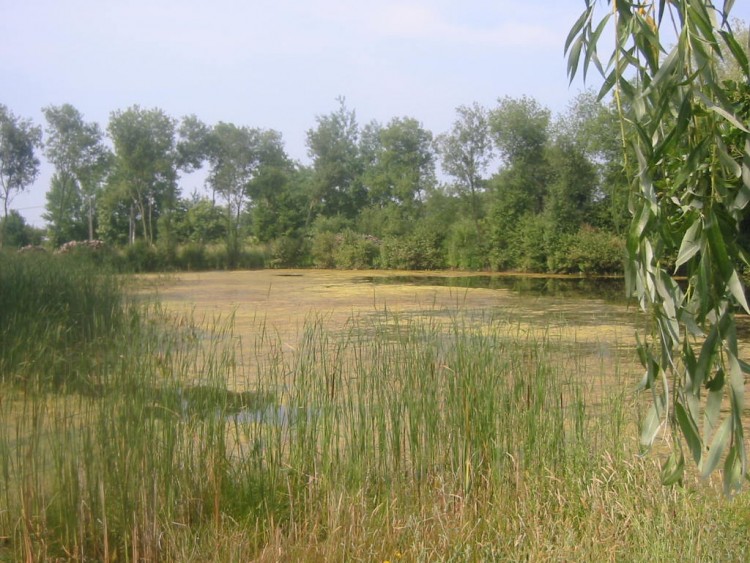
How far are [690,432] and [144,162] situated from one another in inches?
853

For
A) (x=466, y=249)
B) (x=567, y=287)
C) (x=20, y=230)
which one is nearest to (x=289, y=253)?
(x=466, y=249)

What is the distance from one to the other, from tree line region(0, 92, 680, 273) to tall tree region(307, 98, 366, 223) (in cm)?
141

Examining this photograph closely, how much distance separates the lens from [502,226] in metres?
22.0

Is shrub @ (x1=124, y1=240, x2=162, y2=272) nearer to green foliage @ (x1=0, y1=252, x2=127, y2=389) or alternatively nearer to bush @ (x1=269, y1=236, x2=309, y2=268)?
bush @ (x1=269, y1=236, x2=309, y2=268)

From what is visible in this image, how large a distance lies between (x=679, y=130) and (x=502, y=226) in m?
21.0

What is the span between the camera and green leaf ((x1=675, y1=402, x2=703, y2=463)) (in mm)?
1293

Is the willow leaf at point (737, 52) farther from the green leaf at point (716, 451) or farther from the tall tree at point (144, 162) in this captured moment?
the tall tree at point (144, 162)

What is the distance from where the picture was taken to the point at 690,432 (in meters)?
1.31

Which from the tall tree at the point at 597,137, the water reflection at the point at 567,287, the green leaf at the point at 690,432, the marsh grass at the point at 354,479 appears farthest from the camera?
the tall tree at the point at 597,137

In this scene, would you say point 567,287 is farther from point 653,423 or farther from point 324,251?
point 653,423

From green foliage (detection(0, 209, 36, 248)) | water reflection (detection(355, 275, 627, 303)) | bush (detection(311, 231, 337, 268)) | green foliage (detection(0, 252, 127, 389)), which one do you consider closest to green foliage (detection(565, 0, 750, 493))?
green foliage (detection(0, 252, 127, 389))

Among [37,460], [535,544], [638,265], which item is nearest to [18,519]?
[37,460]

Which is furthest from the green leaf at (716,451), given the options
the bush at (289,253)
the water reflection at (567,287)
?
the bush at (289,253)

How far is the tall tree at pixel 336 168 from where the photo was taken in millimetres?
30516
